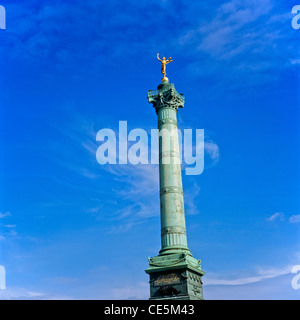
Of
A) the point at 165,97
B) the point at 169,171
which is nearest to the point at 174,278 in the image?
the point at 169,171

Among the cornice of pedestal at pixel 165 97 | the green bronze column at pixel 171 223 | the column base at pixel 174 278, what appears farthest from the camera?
the cornice of pedestal at pixel 165 97

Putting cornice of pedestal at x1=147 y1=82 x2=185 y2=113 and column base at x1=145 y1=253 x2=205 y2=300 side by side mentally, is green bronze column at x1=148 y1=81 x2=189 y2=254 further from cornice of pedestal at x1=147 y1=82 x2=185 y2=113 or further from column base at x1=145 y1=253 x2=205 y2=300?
column base at x1=145 y1=253 x2=205 y2=300

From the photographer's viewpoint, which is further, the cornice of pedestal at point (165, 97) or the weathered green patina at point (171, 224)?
the cornice of pedestal at point (165, 97)

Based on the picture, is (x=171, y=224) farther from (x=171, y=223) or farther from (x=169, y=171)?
(x=169, y=171)

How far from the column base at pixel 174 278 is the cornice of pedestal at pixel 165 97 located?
16074 millimetres

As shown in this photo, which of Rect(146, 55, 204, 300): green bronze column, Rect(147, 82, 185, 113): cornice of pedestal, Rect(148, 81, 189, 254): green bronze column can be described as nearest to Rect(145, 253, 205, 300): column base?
Rect(146, 55, 204, 300): green bronze column

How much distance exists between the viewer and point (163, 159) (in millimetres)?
37000

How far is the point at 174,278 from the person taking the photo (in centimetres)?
3092

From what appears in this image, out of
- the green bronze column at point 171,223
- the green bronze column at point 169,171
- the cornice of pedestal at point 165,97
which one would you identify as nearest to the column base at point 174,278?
the green bronze column at point 171,223

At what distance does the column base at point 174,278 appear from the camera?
30328 millimetres

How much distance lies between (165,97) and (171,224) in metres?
14.1

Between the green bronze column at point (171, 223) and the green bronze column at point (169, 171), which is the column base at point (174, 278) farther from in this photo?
the green bronze column at point (169, 171)
